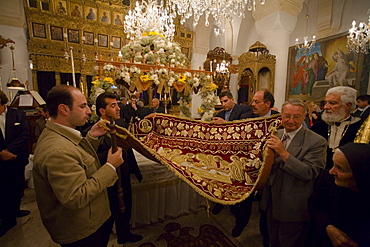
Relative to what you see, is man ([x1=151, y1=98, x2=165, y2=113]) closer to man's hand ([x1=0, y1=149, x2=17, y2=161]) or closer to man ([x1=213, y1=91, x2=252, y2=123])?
man ([x1=213, y1=91, x2=252, y2=123])

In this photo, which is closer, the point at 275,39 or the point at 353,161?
the point at 353,161

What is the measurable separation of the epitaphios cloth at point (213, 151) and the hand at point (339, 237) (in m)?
0.55

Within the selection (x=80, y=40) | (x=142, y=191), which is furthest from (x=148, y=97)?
(x=142, y=191)

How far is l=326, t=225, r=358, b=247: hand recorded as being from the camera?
1.16 m

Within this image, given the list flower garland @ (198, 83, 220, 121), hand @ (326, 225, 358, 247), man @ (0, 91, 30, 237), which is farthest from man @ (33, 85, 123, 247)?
flower garland @ (198, 83, 220, 121)

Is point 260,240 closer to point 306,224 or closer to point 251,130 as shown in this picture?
point 306,224

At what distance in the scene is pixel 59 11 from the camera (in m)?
9.08

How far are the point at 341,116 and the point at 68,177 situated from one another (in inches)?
112

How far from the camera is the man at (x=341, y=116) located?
80.4 inches

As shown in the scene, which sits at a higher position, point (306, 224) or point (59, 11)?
point (59, 11)

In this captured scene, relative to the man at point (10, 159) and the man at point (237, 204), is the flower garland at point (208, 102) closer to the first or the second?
the man at point (237, 204)

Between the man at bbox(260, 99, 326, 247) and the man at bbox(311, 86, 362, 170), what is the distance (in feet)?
1.87

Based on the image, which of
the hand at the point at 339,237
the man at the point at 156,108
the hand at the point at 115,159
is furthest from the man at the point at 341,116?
the man at the point at 156,108

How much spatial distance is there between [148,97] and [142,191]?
941 cm
